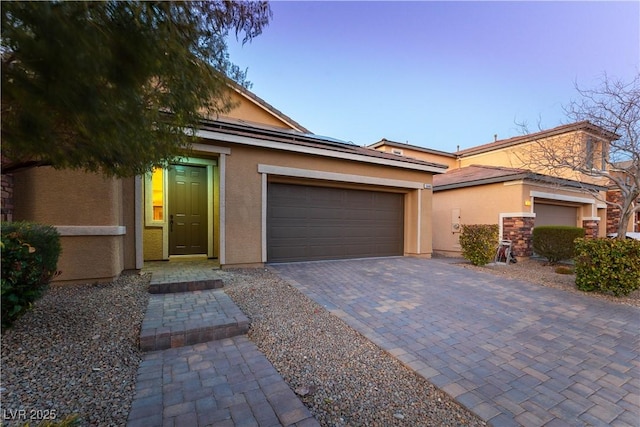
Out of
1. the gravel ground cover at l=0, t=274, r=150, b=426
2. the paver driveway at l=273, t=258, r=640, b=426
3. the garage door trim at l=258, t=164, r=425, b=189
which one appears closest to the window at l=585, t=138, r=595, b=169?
the paver driveway at l=273, t=258, r=640, b=426

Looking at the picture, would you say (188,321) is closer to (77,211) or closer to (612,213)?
(77,211)

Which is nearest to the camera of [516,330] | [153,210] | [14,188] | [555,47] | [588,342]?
[588,342]

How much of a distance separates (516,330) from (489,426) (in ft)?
7.18

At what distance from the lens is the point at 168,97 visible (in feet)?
5.83

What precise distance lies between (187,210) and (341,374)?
6.41 m

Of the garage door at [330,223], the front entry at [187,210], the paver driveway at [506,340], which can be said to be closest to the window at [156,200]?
the front entry at [187,210]

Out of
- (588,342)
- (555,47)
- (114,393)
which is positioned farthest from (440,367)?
(555,47)

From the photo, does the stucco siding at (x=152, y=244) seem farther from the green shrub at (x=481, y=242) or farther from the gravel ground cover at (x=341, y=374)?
the green shrub at (x=481, y=242)

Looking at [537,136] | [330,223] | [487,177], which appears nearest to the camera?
[330,223]

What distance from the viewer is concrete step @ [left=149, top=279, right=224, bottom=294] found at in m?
4.51

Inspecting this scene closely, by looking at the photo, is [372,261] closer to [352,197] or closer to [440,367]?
[352,197]

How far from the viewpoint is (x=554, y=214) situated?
38.0 feet

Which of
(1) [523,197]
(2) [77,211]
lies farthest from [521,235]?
(2) [77,211]

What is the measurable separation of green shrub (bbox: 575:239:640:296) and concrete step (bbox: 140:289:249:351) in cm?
681
